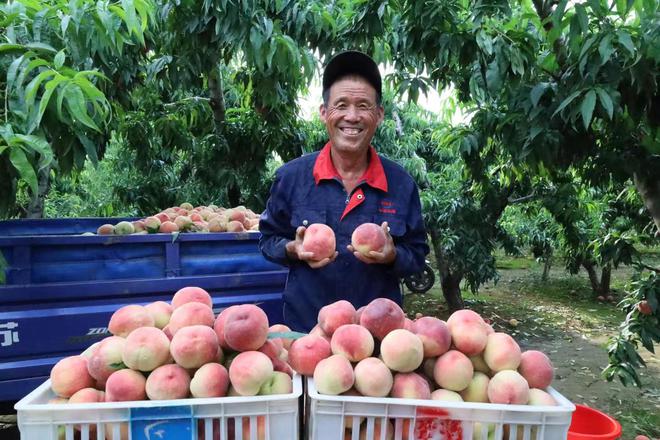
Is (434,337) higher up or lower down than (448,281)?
higher up

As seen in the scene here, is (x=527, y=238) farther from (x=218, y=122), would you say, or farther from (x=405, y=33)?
(x=405, y=33)

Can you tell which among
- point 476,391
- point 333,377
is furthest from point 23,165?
point 476,391

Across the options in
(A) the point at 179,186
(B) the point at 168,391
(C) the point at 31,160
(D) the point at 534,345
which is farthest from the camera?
(A) the point at 179,186

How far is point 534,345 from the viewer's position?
630 cm

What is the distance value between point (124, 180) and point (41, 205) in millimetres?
2572

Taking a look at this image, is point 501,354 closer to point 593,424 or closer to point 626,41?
point 626,41

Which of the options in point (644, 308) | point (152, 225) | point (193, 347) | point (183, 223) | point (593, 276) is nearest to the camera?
point (193, 347)

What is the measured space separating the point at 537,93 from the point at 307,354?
6.28 ft

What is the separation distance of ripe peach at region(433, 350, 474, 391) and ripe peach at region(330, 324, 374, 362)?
0.55ft

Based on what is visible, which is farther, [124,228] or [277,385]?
[124,228]

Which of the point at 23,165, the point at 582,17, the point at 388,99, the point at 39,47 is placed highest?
the point at 388,99

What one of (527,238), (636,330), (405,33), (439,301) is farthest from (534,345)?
(405,33)

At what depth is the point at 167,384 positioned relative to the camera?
1.06m

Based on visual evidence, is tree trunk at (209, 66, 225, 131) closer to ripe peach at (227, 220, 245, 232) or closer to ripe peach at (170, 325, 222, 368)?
ripe peach at (227, 220, 245, 232)
